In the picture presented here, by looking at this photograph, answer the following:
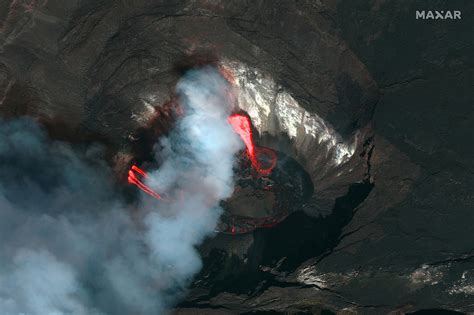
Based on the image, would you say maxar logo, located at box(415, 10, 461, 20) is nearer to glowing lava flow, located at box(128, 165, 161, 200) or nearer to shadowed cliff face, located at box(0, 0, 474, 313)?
shadowed cliff face, located at box(0, 0, 474, 313)

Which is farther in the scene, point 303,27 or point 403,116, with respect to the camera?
point 303,27

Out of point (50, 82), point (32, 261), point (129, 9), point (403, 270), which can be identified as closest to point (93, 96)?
point (50, 82)

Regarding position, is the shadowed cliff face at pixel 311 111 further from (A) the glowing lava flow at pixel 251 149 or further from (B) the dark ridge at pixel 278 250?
(A) the glowing lava flow at pixel 251 149

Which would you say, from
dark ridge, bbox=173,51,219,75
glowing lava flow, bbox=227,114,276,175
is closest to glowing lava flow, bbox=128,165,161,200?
glowing lava flow, bbox=227,114,276,175

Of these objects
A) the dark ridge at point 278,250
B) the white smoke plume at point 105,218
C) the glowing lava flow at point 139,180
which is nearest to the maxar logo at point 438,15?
the dark ridge at point 278,250

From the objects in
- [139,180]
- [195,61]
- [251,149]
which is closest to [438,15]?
[251,149]

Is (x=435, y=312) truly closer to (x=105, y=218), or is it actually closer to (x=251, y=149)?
(x=251, y=149)

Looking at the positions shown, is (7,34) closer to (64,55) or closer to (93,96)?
(64,55)
